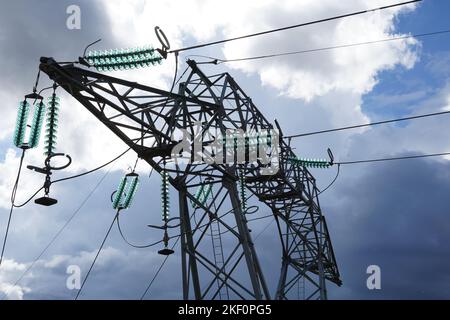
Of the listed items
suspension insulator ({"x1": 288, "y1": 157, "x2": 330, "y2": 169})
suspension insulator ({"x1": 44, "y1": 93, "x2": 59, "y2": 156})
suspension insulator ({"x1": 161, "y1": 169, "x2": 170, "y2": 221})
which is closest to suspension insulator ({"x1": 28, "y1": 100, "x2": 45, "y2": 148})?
suspension insulator ({"x1": 44, "y1": 93, "x2": 59, "y2": 156})

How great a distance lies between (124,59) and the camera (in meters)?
15.7

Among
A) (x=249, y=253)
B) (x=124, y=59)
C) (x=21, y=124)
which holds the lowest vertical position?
(x=249, y=253)

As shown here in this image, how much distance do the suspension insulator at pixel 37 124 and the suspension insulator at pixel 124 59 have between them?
2.42 metres

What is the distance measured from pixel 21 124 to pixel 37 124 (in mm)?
392

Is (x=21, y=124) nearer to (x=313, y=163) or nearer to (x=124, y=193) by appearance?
(x=124, y=193)

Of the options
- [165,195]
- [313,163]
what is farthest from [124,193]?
[313,163]

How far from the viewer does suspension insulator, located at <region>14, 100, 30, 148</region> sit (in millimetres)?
13695

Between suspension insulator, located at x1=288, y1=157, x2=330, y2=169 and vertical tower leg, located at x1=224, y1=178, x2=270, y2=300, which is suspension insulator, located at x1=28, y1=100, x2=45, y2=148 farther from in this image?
suspension insulator, located at x1=288, y1=157, x2=330, y2=169

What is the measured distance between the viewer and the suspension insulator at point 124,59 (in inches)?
616

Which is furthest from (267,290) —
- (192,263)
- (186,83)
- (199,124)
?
(186,83)

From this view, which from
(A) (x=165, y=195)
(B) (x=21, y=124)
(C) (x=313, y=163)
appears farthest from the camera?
(C) (x=313, y=163)

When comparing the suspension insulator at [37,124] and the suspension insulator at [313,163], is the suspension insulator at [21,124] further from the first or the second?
the suspension insulator at [313,163]

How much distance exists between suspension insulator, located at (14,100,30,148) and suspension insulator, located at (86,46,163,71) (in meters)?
2.79

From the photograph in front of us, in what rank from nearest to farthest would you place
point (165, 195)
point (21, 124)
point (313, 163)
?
point (21, 124) → point (165, 195) → point (313, 163)
